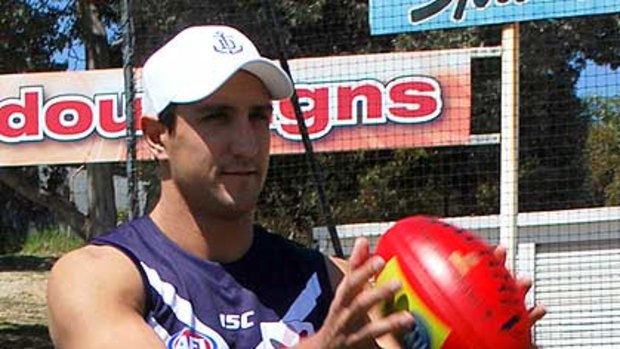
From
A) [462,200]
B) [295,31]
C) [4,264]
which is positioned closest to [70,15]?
[295,31]

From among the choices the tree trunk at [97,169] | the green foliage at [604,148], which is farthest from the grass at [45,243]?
the green foliage at [604,148]

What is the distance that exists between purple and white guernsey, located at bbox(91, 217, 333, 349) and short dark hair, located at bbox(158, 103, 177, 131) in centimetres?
20

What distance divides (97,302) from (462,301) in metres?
0.66

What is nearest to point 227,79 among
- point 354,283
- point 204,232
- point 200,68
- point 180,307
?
point 200,68

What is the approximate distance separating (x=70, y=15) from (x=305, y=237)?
354 cm

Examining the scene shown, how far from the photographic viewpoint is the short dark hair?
7.07 ft

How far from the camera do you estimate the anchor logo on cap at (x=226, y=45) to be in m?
2.16

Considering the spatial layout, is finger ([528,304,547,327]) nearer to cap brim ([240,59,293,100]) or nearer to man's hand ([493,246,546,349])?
man's hand ([493,246,546,349])

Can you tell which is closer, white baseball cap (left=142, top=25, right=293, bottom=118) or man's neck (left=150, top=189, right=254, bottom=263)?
white baseball cap (left=142, top=25, right=293, bottom=118)

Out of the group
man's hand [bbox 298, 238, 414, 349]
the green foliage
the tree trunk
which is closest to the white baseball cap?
man's hand [bbox 298, 238, 414, 349]

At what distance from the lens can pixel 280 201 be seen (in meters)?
11.5

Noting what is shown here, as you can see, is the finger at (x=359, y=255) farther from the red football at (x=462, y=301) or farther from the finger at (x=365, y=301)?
the red football at (x=462, y=301)

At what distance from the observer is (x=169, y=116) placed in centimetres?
217

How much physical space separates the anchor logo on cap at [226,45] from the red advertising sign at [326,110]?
597 cm
